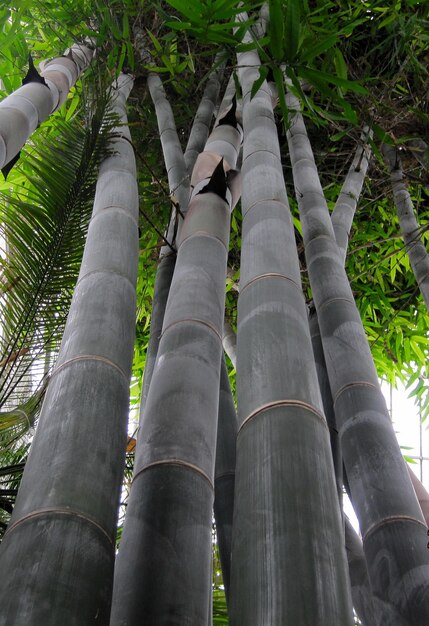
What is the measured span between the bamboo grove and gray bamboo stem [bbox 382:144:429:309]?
0.02 metres

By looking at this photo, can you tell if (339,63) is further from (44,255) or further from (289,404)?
(289,404)

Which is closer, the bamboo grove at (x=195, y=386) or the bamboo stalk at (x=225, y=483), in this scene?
the bamboo grove at (x=195, y=386)

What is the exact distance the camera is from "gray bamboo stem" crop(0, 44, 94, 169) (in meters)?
1.74

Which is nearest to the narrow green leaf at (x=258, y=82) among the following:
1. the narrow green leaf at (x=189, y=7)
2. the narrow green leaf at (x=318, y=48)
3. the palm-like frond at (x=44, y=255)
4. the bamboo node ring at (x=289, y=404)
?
the narrow green leaf at (x=318, y=48)

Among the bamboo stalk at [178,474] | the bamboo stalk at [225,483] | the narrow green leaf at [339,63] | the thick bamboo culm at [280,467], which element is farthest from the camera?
the narrow green leaf at [339,63]

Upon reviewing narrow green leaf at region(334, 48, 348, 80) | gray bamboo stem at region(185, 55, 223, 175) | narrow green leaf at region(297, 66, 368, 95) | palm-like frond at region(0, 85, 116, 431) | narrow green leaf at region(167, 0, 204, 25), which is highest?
gray bamboo stem at region(185, 55, 223, 175)

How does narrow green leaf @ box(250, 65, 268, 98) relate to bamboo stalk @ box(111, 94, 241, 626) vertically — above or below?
above

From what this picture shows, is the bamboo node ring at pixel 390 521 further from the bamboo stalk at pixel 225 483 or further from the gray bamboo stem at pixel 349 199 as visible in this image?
the gray bamboo stem at pixel 349 199

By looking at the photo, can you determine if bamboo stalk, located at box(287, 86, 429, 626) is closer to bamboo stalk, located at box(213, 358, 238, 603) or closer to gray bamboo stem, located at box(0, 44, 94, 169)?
bamboo stalk, located at box(213, 358, 238, 603)

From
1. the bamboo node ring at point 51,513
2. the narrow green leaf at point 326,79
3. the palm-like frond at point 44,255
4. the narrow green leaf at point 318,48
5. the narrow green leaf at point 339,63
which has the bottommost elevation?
the bamboo node ring at point 51,513

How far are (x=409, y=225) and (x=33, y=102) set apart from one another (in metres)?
A: 1.66

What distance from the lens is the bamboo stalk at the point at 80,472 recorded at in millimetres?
813

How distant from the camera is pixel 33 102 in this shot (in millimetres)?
1967

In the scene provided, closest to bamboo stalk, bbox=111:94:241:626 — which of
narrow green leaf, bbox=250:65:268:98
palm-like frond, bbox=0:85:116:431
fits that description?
palm-like frond, bbox=0:85:116:431
